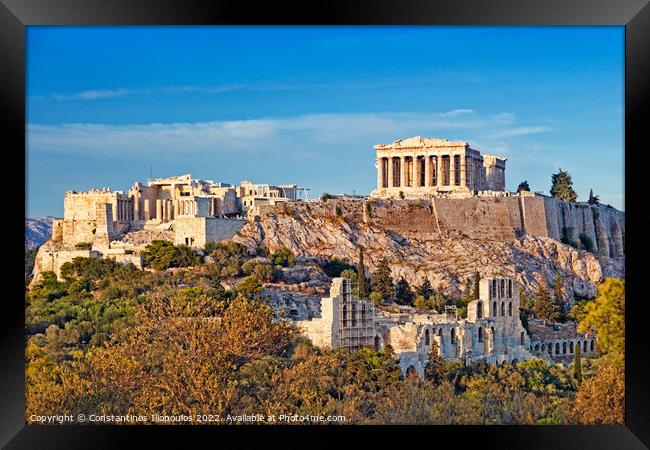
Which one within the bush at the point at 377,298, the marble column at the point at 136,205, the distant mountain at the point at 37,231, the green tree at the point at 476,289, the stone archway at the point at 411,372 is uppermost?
the marble column at the point at 136,205

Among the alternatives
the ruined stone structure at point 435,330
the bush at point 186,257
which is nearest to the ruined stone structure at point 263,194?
the bush at point 186,257

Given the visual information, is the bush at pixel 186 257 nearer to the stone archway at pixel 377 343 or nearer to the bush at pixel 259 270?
the bush at pixel 259 270

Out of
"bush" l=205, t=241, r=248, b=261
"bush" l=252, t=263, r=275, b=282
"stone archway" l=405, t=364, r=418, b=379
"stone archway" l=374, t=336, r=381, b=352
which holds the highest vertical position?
"bush" l=205, t=241, r=248, b=261

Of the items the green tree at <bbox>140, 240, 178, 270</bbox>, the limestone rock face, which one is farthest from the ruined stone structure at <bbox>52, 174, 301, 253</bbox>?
the green tree at <bbox>140, 240, 178, 270</bbox>

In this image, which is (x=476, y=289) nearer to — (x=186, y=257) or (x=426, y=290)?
(x=426, y=290)

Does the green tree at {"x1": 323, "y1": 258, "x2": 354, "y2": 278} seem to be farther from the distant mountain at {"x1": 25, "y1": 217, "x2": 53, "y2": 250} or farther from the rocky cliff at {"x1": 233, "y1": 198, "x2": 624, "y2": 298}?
the distant mountain at {"x1": 25, "y1": 217, "x2": 53, "y2": 250}

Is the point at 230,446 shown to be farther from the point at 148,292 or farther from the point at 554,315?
the point at 554,315

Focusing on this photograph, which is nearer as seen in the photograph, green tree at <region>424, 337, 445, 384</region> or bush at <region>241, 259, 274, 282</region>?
green tree at <region>424, 337, 445, 384</region>
